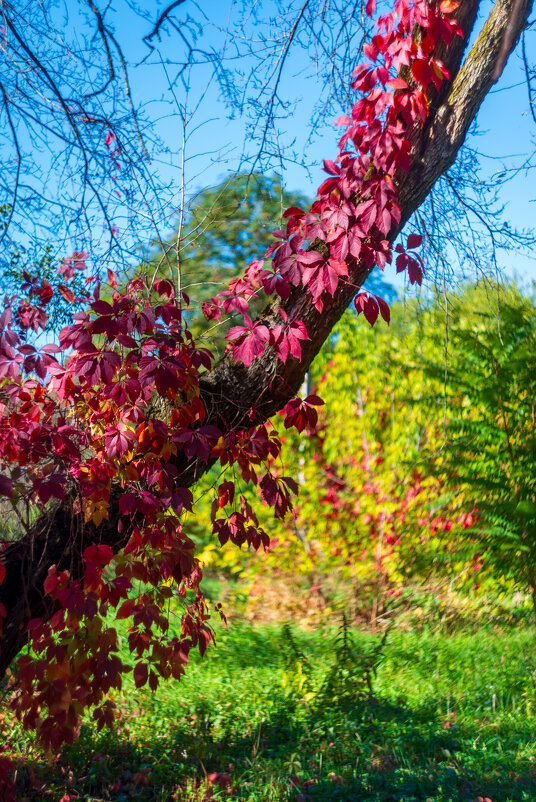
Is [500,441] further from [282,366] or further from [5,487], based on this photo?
[5,487]

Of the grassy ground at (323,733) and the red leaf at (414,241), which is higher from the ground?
the red leaf at (414,241)

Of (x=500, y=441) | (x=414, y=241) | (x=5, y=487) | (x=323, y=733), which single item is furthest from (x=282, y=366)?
(x=500, y=441)

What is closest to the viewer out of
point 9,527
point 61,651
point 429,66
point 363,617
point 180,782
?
point 61,651

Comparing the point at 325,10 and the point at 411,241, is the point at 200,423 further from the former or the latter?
the point at 325,10

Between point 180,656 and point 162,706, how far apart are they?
6.13 feet

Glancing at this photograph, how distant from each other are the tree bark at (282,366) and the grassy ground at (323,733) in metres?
1.13

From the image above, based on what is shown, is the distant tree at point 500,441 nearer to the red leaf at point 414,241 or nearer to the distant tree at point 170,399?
the distant tree at point 170,399

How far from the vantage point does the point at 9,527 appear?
2742 mm

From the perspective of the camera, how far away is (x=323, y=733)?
11.4 ft

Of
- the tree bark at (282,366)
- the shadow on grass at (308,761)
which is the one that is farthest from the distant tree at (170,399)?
the shadow on grass at (308,761)

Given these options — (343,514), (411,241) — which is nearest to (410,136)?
(411,241)

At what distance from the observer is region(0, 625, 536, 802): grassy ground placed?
285cm

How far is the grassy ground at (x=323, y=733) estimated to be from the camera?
112 inches

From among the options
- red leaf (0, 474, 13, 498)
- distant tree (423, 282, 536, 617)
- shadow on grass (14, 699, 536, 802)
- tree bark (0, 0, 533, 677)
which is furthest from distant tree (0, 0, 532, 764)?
distant tree (423, 282, 536, 617)
